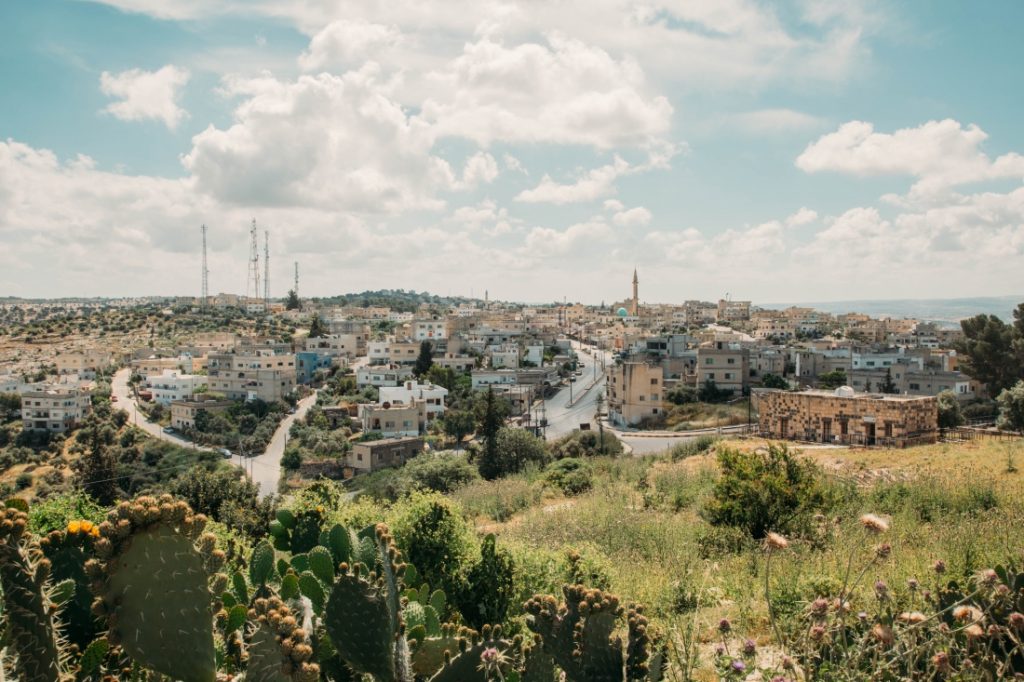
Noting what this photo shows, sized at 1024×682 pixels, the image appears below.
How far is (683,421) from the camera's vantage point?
115ft

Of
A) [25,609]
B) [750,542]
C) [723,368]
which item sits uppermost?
[25,609]

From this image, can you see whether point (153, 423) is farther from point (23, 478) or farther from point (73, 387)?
point (23, 478)

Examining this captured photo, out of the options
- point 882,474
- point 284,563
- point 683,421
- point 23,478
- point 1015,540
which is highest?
point 284,563

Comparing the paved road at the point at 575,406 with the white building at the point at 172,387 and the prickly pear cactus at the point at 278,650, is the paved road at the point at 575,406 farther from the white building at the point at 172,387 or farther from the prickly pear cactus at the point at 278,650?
the prickly pear cactus at the point at 278,650

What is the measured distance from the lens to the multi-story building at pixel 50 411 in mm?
39844

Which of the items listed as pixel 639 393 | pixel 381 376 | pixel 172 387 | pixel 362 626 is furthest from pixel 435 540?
pixel 172 387

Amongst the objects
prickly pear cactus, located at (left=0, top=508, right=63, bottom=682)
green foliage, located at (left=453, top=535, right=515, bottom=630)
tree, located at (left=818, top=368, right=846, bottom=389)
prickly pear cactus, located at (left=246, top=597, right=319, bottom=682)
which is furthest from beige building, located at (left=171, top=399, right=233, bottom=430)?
prickly pear cactus, located at (left=246, top=597, right=319, bottom=682)

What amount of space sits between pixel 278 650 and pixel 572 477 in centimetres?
1320

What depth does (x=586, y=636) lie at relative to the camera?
2.22 metres

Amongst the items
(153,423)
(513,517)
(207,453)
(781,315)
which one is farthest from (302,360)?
(781,315)

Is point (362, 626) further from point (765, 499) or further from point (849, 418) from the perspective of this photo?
point (849, 418)

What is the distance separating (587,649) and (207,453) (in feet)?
118

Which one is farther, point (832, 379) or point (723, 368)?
point (832, 379)

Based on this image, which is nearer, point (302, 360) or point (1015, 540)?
point (1015, 540)
